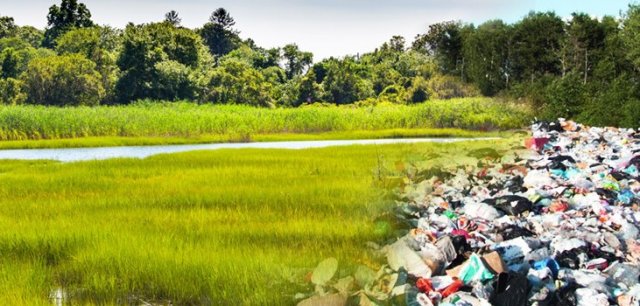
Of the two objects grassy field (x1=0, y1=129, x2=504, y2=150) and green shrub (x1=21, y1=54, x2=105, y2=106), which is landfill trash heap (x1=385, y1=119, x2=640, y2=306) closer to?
grassy field (x1=0, y1=129, x2=504, y2=150)

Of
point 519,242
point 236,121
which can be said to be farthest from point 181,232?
point 236,121

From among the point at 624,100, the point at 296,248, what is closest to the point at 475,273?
the point at 296,248

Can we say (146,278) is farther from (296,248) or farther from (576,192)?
(576,192)

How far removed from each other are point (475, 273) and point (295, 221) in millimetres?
2860

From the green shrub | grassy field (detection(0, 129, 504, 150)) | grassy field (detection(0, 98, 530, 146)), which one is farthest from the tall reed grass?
the green shrub

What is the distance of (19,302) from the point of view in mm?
4316

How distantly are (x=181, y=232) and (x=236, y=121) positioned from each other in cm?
2267

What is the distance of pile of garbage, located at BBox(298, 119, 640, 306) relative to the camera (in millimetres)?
4250

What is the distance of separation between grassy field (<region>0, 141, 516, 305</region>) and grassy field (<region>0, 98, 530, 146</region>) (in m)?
14.6

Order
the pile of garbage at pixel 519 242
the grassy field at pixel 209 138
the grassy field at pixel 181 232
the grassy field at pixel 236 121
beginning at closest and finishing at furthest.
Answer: the pile of garbage at pixel 519 242, the grassy field at pixel 181 232, the grassy field at pixel 209 138, the grassy field at pixel 236 121

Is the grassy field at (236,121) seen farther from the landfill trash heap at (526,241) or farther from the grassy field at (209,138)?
the landfill trash heap at (526,241)

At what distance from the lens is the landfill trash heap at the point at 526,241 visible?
4.27m

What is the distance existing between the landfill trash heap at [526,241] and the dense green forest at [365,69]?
1964 cm

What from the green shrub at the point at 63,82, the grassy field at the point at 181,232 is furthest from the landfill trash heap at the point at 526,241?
the green shrub at the point at 63,82
